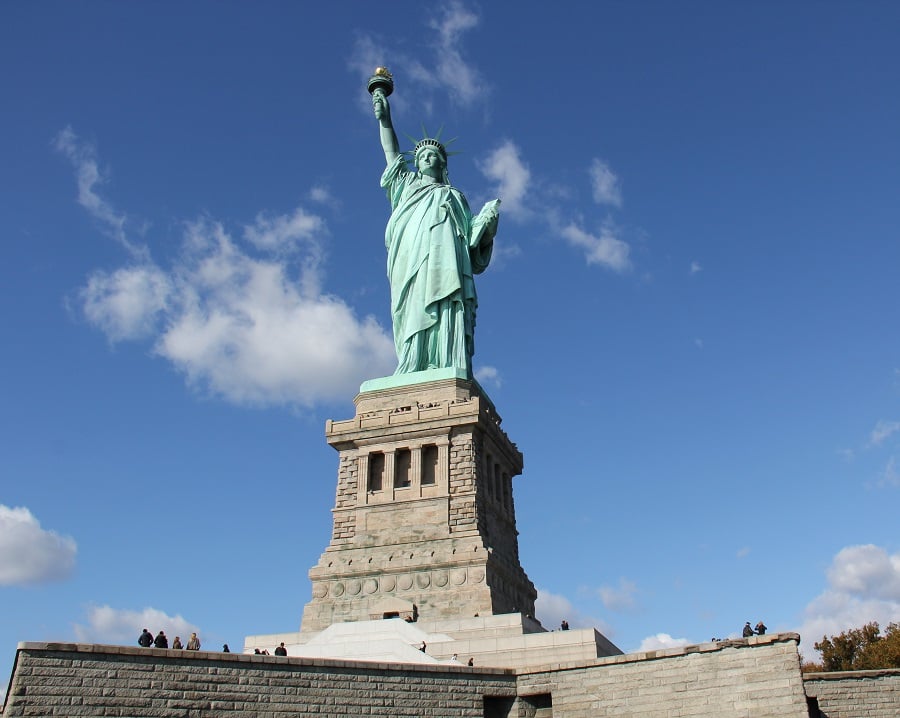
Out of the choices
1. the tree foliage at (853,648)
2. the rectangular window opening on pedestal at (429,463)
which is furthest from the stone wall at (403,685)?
the tree foliage at (853,648)

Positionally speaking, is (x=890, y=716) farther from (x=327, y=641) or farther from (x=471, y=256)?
(x=471, y=256)

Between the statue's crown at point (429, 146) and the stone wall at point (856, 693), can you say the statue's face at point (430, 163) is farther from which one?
the stone wall at point (856, 693)

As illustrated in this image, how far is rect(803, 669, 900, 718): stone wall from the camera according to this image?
1864 centimetres

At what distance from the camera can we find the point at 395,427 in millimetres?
29719

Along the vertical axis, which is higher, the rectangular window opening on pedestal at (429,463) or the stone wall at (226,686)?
the rectangular window opening on pedestal at (429,463)

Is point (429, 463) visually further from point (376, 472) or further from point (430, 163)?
point (430, 163)

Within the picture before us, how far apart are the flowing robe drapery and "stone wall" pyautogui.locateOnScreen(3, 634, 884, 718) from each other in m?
15.5

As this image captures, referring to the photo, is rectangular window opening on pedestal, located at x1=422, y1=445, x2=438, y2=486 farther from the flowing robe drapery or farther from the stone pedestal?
the flowing robe drapery

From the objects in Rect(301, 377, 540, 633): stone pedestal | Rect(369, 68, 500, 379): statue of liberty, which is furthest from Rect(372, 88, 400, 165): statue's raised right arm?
Rect(301, 377, 540, 633): stone pedestal

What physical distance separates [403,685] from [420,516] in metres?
11.5

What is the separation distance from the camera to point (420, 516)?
28.1m

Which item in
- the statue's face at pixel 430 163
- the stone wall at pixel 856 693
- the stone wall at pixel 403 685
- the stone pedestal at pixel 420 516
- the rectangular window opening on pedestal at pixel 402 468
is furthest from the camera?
the statue's face at pixel 430 163

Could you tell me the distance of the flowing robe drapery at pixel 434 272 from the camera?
32344 mm

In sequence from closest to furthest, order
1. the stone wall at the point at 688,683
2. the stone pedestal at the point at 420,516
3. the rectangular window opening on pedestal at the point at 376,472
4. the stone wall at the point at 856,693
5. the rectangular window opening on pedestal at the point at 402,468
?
the stone wall at the point at 688,683, the stone wall at the point at 856,693, the stone pedestal at the point at 420,516, the rectangular window opening on pedestal at the point at 402,468, the rectangular window opening on pedestal at the point at 376,472
